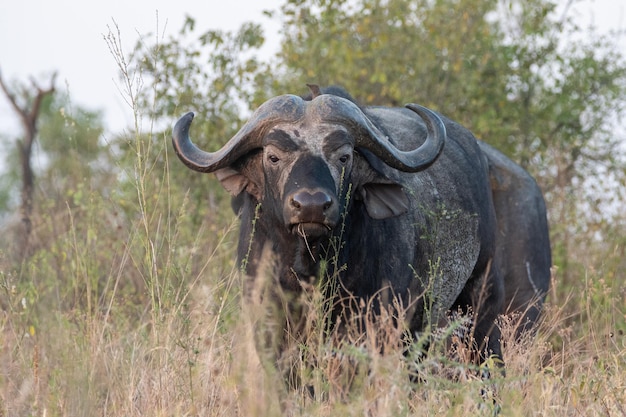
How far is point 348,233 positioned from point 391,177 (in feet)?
1.54

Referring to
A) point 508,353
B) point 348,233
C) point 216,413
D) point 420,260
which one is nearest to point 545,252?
point 420,260

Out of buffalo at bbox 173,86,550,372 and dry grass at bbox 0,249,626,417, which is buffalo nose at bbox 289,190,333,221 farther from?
dry grass at bbox 0,249,626,417

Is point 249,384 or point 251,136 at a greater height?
point 251,136

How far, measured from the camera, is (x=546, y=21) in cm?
1130

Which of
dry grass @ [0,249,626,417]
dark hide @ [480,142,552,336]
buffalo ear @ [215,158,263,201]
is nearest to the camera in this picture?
dry grass @ [0,249,626,417]

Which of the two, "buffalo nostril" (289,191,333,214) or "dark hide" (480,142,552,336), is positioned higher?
"buffalo nostril" (289,191,333,214)

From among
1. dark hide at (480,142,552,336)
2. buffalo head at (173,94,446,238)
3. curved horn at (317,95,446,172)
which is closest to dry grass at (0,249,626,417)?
buffalo head at (173,94,446,238)

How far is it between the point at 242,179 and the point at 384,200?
0.79 m

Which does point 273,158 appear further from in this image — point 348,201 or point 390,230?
point 390,230

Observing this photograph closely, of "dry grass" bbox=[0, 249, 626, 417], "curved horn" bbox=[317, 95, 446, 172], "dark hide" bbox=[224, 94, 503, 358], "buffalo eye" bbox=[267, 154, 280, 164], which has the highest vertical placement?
"curved horn" bbox=[317, 95, 446, 172]

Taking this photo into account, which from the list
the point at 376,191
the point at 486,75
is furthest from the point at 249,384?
the point at 486,75

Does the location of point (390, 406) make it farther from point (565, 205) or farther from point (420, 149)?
point (565, 205)

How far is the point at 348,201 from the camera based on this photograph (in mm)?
5461

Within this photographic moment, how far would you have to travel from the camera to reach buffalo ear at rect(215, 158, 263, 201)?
5.75 metres
